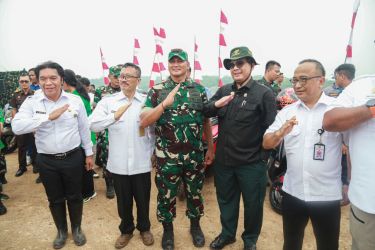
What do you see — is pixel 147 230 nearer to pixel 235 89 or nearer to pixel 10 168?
pixel 235 89

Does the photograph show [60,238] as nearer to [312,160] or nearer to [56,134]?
[56,134]

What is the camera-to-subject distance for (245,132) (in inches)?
103

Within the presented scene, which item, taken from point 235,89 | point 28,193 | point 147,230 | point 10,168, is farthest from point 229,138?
point 10,168

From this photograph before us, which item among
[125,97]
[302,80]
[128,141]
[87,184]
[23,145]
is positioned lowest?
[87,184]

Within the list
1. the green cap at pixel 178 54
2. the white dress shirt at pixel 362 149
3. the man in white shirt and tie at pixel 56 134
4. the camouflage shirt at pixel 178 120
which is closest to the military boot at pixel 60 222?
the man in white shirt and tie at pixel 56 134

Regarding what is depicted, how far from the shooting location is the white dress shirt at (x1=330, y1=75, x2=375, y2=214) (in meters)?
1.50

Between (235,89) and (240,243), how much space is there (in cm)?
188

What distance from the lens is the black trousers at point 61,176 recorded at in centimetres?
284

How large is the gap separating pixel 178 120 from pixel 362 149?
167cm

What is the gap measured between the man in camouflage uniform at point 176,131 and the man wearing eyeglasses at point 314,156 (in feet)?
3.07

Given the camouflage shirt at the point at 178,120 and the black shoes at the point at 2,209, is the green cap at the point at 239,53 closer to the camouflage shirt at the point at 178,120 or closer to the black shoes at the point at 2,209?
the camouflage shirt at the point at 178,120

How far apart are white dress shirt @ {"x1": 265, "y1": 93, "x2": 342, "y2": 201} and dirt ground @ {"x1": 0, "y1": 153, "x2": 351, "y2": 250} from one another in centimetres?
140

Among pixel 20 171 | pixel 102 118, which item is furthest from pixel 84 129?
pixel 20 171

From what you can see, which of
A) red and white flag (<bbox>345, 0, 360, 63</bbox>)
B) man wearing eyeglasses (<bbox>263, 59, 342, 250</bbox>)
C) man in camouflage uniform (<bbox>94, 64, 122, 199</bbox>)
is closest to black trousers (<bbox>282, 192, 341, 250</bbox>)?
man wearing eyeglasses (<bbox>263, 59, 342, 250</bbox>)
